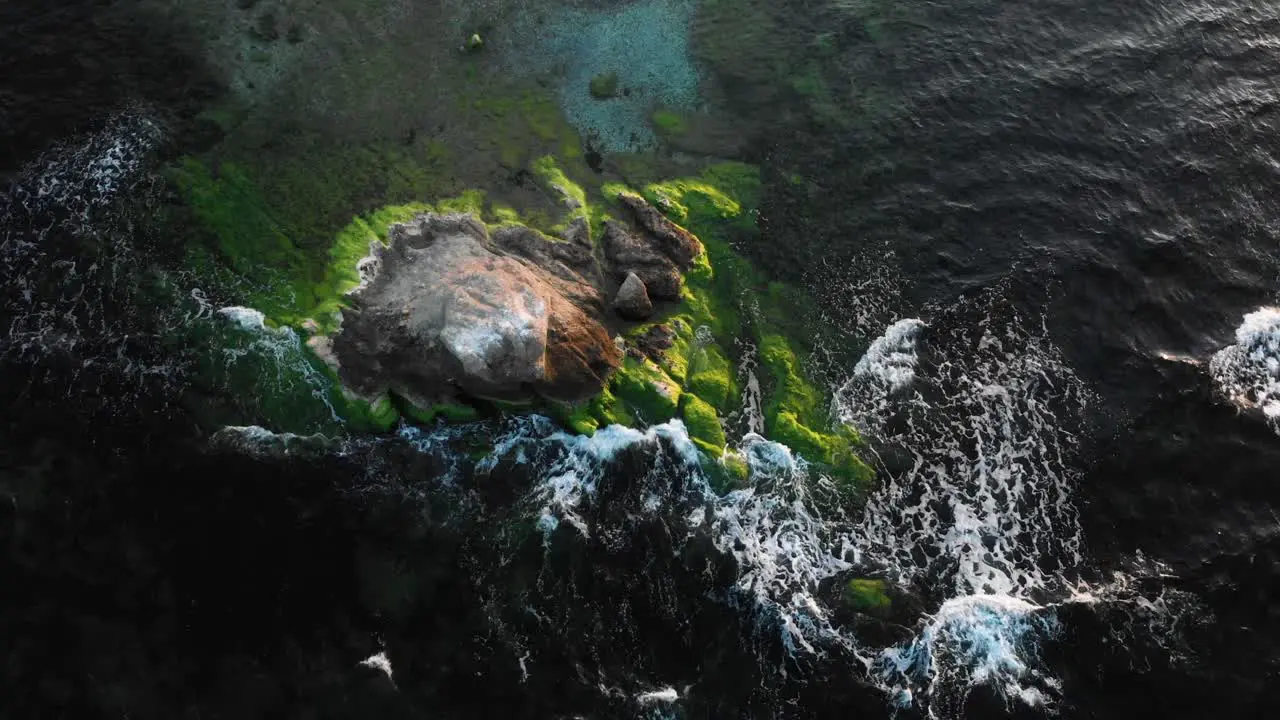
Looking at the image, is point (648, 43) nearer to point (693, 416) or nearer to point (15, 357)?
point (693, 416)

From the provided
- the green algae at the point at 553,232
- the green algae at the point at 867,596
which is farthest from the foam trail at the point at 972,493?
the green algae at the point at 553,232

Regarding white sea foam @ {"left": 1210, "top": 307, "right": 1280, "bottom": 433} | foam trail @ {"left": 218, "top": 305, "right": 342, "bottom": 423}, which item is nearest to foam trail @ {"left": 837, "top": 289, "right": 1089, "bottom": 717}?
white sea foam @ {"left": 1210, "top": 307, "right": 1280, "bottom": 433}

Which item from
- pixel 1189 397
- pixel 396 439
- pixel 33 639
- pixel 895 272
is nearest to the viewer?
pixel 33 639

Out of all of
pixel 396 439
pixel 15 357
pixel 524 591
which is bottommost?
pixel 524 591

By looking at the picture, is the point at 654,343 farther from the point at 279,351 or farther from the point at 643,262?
the point at 279,351

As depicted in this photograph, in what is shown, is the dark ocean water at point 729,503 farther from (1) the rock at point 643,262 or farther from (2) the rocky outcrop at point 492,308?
(1) the rock at point 643,262

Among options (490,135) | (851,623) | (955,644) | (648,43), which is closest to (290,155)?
(490,135)

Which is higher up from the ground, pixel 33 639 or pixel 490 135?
pixel 490 135

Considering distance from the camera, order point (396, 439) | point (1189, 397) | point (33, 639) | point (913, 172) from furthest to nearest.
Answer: point (913, 172) → point (1189, 397) → point (396, 439) → point (33, 639)
